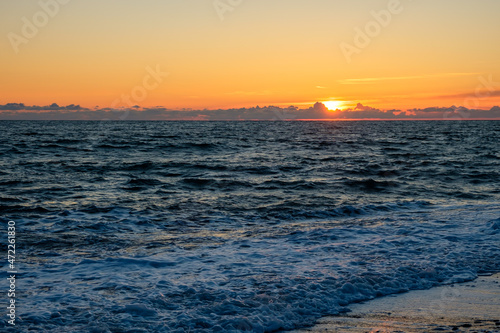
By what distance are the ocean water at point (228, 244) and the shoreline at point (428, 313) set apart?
0.90ft

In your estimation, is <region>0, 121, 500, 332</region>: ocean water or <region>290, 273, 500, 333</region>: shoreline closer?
<region>290, 273, 500, 333</region>: shoreline

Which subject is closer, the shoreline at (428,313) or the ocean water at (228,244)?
the shoreline at (428,313)

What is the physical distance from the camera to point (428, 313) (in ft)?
17.6

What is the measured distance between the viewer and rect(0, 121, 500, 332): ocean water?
18.0 feet

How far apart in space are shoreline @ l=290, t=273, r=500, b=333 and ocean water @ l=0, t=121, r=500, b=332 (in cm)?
28

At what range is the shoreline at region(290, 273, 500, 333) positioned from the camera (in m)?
4.93

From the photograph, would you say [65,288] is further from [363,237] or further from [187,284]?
[363,237]

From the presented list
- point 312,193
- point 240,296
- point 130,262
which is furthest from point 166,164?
point 240,296

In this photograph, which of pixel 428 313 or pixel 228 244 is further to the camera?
pixel 228 244

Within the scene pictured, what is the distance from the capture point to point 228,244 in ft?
28.7

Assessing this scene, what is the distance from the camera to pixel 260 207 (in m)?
13.1

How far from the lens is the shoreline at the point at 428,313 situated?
16.2 feet

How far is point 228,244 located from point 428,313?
14.1ft

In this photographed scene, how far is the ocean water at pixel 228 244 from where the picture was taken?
217 inches
